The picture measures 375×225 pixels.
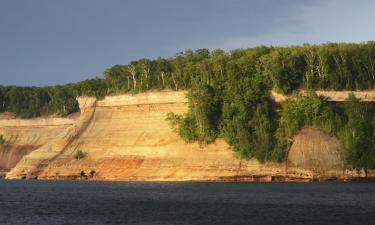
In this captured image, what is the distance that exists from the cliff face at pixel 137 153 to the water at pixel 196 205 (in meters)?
11.8

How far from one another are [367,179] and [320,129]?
928 centimetres

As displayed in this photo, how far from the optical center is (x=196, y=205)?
59750 millimetres

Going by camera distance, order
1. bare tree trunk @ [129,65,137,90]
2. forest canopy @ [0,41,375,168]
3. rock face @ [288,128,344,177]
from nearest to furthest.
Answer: rock face @ [288,128,344,177]
forest canopy @ [0,41,375,168]
bare tree trunk @ [129,65,137,90]

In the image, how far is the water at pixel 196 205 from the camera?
4919 cm

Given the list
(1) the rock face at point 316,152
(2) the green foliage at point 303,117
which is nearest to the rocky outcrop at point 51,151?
(2) the green foliage at point 303,117

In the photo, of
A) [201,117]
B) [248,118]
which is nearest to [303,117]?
[248,118]

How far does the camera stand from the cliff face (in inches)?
3745

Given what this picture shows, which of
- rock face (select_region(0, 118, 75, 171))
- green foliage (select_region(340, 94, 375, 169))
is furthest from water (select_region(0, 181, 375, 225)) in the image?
rock face (select_region(0, 118, 75, 171))

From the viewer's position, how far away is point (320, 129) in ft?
312

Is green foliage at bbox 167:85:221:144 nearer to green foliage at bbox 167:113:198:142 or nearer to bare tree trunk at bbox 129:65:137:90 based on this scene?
green foliage at bbox 167:113:198:142

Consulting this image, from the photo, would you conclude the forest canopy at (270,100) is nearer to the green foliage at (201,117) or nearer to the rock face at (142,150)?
the green foliage at (201,117)

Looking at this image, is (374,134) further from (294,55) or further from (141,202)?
(141,202)

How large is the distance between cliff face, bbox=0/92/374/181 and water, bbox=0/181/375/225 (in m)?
11.8

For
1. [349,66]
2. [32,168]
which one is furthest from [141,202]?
[32,168]
